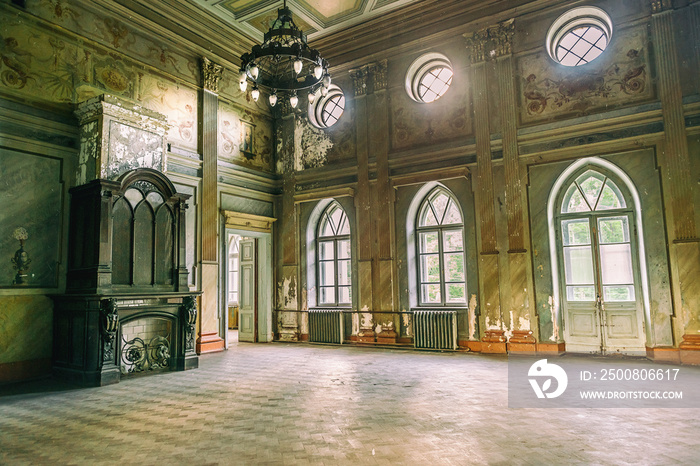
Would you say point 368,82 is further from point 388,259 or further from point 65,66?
point 65,66

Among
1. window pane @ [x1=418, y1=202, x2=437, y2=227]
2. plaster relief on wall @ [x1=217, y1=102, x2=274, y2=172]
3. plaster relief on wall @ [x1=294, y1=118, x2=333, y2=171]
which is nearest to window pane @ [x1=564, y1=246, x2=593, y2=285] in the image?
window pane @ [x1=418, y1=202, x2=437, y2=227]

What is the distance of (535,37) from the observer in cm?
829

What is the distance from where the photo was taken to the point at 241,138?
10422mm

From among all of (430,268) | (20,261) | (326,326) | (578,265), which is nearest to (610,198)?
(578,265)

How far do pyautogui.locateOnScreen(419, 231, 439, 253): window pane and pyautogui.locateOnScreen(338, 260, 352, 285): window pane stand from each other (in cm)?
179

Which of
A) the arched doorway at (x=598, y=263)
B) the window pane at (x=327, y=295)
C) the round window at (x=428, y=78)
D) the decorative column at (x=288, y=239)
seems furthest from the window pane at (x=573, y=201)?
the decorative column at (x=288, y=239)

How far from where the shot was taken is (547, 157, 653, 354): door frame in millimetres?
7386

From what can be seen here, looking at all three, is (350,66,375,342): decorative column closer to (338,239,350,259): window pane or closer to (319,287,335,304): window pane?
(338,239,350,259): window pane

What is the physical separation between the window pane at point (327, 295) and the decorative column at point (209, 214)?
2425 mm

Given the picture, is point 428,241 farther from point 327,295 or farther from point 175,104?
point 175,104

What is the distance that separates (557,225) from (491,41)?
12.3 ft

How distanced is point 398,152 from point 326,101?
2.66 meters

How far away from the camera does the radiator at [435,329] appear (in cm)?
855

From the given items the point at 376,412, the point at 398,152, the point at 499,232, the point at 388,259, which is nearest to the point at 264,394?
the point at 376,412
